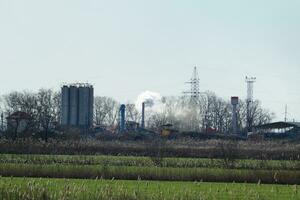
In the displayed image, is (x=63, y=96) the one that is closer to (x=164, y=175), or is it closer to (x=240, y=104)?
(x=240, y=104)

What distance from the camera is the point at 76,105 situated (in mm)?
112625

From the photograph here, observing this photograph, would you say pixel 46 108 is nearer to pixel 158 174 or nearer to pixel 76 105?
pixel 76 105

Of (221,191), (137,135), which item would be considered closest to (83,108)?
(137,135)

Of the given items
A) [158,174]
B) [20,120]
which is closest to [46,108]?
[20,120]

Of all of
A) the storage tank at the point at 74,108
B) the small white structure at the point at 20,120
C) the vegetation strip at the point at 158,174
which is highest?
the storage tank at the point at 74,108

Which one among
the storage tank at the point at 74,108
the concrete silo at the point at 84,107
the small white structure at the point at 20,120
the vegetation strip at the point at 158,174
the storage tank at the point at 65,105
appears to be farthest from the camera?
the storage tank at the point at 65,105

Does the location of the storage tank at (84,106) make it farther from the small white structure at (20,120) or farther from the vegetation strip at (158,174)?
the vegetation strip at (158,174)

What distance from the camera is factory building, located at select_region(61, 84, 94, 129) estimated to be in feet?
368

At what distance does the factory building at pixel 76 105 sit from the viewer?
11206cm

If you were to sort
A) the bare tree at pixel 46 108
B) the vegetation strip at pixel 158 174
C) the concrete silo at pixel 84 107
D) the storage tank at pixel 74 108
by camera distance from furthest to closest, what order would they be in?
the storage tank at pixel 74 108 < the concrete silo at pixel 84 107 < the bare tree at pixel 46 108 < the vegetation strip at pixel 158 174

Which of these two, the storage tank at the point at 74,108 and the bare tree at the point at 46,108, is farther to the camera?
the storage tank at the point at 74,108

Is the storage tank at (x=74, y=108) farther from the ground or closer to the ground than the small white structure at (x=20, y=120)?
farther from the ground

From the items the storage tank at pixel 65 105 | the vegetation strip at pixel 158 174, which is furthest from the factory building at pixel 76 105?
the vegetation strip at pixel 158 174

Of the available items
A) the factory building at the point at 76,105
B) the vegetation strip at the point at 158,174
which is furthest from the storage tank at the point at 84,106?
the vegetation strip at the point at 158,174
